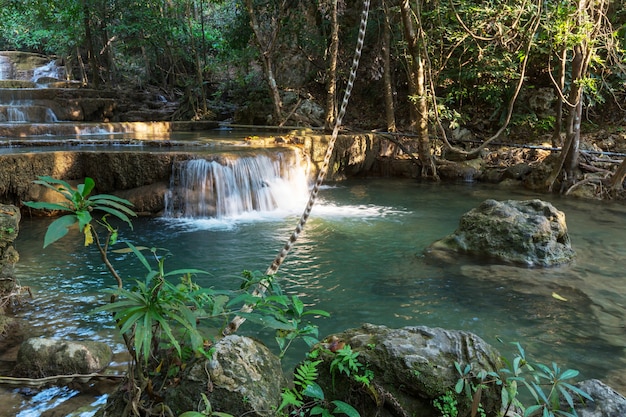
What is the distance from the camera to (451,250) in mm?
6336

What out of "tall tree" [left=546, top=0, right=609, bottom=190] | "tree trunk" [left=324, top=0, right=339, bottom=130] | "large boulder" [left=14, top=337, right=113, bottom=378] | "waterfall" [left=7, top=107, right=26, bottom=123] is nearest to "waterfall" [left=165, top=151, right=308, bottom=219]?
"tree trunk" [left=324, top=0, right=339, bottom=130]

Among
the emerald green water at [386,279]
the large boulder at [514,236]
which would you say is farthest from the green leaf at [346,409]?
the large boulder at [514,236]

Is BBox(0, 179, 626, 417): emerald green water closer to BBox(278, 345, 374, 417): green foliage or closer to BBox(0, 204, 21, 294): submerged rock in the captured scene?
BBox(0, 204, 21, 294): submerged rock

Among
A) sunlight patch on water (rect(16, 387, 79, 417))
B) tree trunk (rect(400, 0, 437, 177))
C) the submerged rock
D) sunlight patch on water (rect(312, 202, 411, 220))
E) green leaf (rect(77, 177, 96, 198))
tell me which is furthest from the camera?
tree trunk (rect(400, 0, 437, 177))

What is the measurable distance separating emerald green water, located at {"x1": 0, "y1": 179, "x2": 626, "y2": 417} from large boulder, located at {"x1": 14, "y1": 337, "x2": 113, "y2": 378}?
0.84 feet

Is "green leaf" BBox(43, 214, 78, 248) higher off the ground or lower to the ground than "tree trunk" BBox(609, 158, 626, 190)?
higher

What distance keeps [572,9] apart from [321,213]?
568cm

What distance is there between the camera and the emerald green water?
4.15m

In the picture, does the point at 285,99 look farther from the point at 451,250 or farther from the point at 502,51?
the point at 451,250

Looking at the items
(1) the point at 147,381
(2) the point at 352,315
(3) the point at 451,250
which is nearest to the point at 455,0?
(3) the point at 451,250

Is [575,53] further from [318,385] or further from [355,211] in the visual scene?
[318,385]

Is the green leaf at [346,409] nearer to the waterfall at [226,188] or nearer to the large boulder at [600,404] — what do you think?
the large boulder at [600,404]

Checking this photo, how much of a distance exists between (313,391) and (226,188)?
729 cm

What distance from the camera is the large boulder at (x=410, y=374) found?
2170mm
